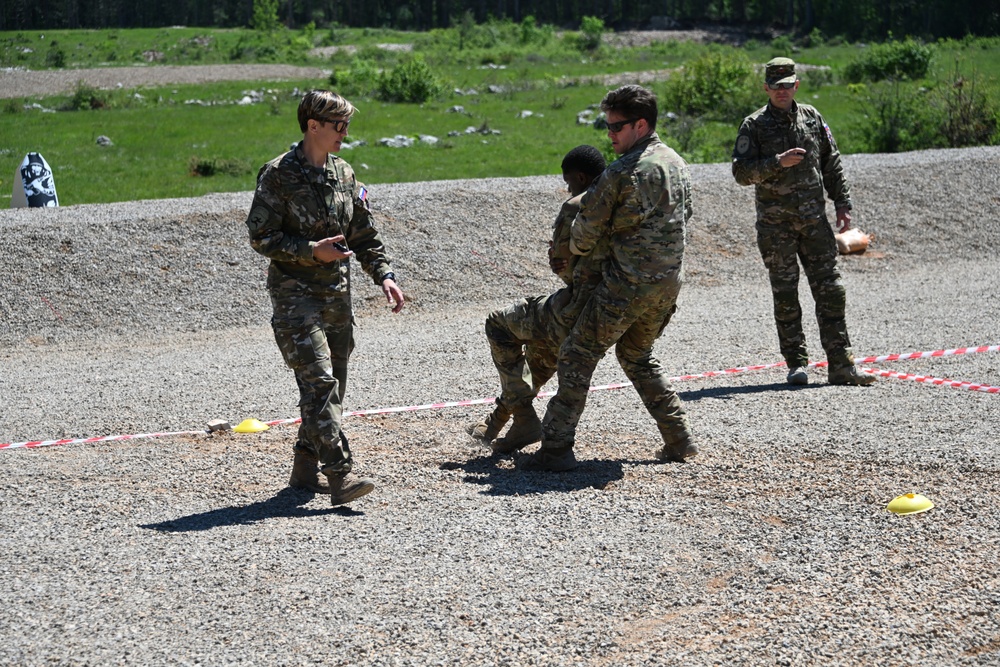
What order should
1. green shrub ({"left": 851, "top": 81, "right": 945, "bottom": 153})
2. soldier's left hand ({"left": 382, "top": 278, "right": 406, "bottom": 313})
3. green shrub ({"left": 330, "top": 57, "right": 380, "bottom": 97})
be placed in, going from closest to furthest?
soldier's left hand ({"left": 382, "top": 278, "right": 406, "bottom": 313}), green shrub ({"left": 851, "top": 81, "right": 945, "bottom": 153}), green shrub ({"left": 330, "top": 57, "right": 380, "bottom": 97})

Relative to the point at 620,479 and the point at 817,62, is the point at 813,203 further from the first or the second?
the point at 817,62

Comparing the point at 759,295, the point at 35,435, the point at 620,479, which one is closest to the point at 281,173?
the point at 620,479

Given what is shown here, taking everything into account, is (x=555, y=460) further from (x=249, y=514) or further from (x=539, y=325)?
(x=249, y=514)

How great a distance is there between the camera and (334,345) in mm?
6070

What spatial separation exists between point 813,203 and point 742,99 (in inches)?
891

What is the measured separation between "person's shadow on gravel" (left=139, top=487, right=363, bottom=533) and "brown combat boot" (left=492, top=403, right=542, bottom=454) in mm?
1222

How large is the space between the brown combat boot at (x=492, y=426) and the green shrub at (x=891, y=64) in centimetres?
3714

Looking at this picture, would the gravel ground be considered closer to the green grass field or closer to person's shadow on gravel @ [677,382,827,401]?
person's shadow on gravel @ [677,382,827,401]

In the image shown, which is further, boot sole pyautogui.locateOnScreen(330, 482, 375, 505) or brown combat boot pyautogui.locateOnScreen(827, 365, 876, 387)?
brown combat boot pyautogui.locateOnScreen(827, 365, 876, 387)

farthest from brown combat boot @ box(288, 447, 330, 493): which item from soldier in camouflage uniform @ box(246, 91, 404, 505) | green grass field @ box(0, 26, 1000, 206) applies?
green grass field @ box(0, 26, 1000, 206)

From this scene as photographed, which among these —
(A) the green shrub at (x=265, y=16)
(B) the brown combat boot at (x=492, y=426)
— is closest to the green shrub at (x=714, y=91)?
(B) the brown combat boot at (x=492, y=426)

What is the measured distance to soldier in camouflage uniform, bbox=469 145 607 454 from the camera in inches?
241

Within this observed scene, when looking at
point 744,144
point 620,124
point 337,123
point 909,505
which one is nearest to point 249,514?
point 337,123

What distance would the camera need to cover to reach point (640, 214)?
584cm
